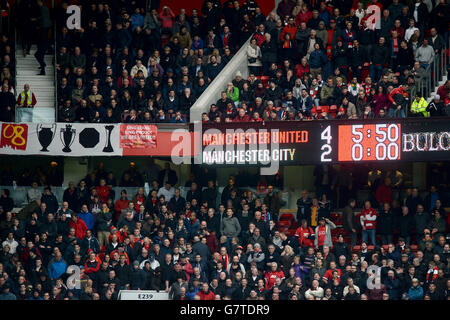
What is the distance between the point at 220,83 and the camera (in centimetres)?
3225

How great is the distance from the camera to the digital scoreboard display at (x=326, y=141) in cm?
2886

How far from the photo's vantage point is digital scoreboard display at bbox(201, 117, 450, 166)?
28859 millimetres

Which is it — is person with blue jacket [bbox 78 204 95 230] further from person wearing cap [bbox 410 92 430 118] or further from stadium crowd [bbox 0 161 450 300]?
person wearing cap [bbox 410 92 430 118]

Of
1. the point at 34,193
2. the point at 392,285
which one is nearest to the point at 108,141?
the point at 34,193

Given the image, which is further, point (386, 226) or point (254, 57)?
point (254, 57)

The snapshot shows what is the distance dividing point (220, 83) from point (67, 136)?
4360 mm

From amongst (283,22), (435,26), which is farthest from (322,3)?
(435,26)

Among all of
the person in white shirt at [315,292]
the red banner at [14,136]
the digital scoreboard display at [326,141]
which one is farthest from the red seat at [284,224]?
the red banner at [14,136]

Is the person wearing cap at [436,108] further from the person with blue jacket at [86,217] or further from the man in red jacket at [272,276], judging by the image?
the person with blue jacket at [86,217]

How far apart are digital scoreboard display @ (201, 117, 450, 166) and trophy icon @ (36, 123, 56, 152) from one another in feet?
13.3

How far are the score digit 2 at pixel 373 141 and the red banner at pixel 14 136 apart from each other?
8.51m

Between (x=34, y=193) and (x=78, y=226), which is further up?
(x=34, y=193)

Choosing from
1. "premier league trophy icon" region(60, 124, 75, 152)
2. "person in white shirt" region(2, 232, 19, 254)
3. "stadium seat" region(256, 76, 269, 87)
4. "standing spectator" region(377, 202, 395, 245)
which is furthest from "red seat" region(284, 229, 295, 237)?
"person in white shirt" region(2, 232, 19, 254)

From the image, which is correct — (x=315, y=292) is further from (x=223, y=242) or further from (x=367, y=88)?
(x=367, y=88)
